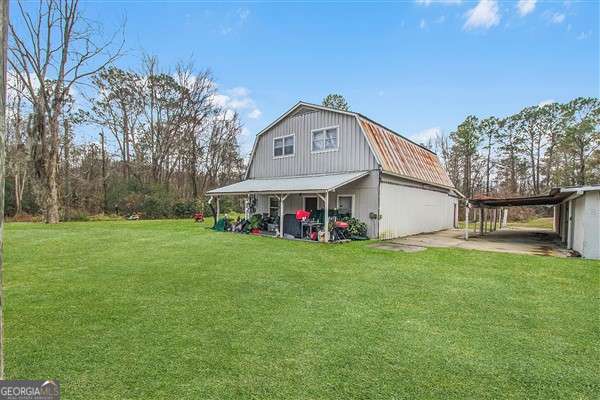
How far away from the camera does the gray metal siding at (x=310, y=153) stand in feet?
43.1

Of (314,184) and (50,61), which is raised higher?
(50,61)

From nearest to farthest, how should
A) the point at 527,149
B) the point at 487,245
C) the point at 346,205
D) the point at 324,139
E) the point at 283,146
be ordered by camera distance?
the point at 487,245 < the point at 346,205 < the point at 324,139 < the point at 283,146 < the point at 527,149

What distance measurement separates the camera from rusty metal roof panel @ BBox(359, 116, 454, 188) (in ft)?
42.6

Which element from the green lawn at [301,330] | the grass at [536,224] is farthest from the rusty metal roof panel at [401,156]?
the grass at [536,224]

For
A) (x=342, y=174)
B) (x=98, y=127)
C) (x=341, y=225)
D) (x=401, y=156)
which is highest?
(x=98, y=127)

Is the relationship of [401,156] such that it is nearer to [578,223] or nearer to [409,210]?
[409,210]

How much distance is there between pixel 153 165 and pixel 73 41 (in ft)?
34.9

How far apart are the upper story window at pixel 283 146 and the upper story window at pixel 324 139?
1388 mm

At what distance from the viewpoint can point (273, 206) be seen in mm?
16234

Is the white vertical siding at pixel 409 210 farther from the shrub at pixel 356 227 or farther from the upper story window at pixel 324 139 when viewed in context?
the upper story window at pixel 324 139

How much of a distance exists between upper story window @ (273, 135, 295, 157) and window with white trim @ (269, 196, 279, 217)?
2337mm

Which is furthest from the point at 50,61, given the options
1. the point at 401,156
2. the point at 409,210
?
the point at 409,210

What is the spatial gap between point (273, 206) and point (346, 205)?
14.6ft

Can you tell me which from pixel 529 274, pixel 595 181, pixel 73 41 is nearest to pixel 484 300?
pixel 529 274
